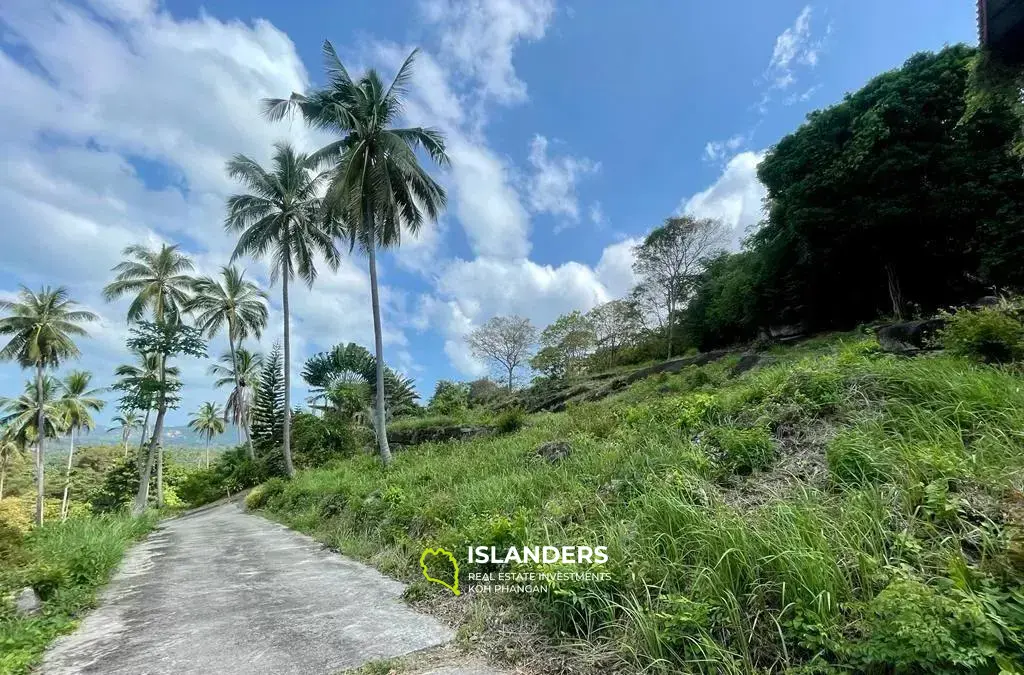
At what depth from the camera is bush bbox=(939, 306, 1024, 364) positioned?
14.0 feet

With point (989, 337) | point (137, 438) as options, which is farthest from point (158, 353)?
point (137, 438)

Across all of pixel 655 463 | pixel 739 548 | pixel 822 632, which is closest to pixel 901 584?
pixel 822 632

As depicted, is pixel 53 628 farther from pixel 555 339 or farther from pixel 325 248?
pixel 555 339

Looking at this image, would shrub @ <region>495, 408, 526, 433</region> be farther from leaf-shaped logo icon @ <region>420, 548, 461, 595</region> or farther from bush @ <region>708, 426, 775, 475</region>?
bush @ <region>708, 426, 775, 475</region>

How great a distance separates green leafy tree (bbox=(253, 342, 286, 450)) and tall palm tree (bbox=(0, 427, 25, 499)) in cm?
1183

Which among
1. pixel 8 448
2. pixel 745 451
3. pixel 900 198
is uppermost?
pixel 900 198

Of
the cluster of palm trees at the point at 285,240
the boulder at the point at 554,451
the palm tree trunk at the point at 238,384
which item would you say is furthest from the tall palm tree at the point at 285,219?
the boulder at the point at 554,451

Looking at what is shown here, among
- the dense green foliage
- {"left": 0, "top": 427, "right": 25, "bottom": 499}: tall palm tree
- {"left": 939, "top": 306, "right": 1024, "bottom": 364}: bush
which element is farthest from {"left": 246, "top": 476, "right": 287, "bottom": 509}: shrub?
the dense green foliage

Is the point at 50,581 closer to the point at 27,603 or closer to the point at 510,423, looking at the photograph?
the point at 27,603

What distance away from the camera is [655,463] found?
4406 millimetres

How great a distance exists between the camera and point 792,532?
8.71ft

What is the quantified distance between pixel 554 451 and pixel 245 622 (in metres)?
4.16

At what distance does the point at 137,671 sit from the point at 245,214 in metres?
19.2

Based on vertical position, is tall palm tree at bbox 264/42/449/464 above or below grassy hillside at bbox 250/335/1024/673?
above
